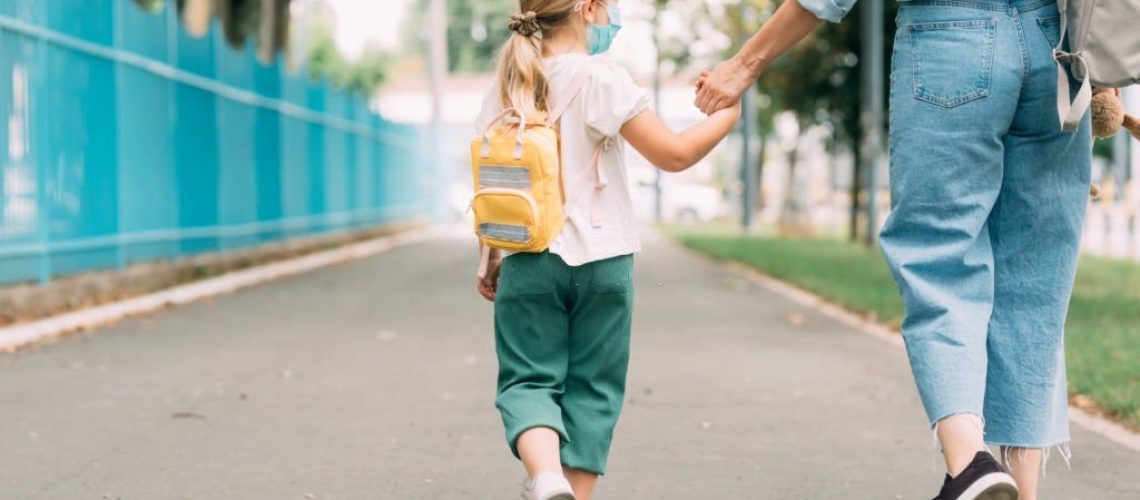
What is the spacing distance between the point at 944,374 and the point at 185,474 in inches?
98.7

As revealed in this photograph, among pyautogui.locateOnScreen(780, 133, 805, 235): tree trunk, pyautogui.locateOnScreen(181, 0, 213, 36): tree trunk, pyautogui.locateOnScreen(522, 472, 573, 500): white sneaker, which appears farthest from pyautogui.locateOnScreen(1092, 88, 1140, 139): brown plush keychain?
pyautogui.locateOnScreen(780, 133, 805, 235): tree trunk

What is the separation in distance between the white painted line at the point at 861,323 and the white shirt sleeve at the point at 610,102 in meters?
2.70

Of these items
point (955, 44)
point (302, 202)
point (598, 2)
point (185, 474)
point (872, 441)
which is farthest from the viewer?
point (302, 202)

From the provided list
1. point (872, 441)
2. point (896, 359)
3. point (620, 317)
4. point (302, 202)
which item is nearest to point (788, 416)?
point (872, 441)

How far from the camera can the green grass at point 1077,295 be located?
6547mm

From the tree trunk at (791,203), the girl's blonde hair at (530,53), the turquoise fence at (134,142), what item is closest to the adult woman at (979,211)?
the girl's blonde hair at (530,53)

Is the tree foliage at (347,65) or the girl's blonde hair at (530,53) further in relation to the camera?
the tree foliage at (347,65)

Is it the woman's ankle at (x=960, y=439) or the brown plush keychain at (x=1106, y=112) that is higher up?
the brown plush keychain at (x=1106, y=112)

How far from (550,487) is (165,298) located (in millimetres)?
8291

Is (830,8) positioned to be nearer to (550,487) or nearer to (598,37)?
(598,37)

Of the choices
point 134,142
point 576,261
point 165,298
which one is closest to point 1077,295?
point 165,298

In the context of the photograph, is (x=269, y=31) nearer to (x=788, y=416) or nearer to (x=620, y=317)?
(x=788, y=416)

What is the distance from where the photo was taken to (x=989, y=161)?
3314mm

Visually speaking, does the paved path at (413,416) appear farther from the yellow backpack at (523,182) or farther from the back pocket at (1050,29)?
the back pocket at (1050,29)
